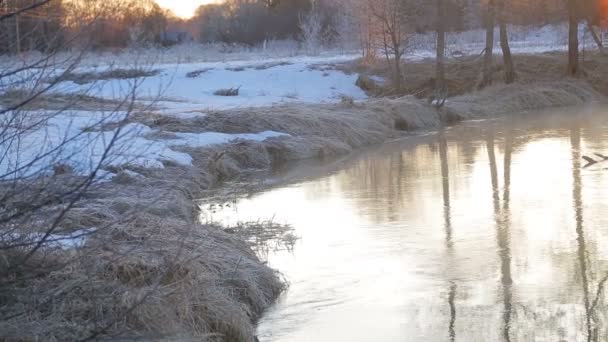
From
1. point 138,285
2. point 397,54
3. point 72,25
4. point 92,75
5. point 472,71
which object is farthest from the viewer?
point 472,71

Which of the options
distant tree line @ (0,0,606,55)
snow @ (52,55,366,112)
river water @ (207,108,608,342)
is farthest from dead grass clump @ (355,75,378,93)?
river water @ (207,108,608,342)

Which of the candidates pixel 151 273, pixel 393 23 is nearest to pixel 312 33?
pixel 393 23

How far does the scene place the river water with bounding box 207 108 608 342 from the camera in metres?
7.52

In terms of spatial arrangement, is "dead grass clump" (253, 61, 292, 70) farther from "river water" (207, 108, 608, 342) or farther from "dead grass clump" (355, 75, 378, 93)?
"river water" (207, 108, 608, 342)

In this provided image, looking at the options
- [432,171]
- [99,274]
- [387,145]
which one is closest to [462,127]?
[387,145]

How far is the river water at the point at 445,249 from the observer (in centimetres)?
752

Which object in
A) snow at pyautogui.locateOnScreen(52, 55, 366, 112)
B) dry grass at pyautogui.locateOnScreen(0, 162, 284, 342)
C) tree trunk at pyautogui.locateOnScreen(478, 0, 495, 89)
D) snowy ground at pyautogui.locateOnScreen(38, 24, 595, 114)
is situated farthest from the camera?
tree trunk at pyautogui.locateOnScreen(478, 0, 495, 89)

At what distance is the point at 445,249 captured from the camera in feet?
32.2

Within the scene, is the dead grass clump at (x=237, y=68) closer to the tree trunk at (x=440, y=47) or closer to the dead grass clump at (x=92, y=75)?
the tree trunk at (x=440, y=47)

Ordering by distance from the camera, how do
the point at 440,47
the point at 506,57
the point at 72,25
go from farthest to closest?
the point at 506,57 → the point at 440,47 → the point at 72,25

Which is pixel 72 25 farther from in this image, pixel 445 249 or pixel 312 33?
pixel 312 33

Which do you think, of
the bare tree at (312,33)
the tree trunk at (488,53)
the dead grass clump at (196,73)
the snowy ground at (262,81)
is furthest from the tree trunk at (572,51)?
the bare tree at (312,33)

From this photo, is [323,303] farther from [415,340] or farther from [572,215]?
[572,215]

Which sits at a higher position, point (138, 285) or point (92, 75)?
point (92, 75)
